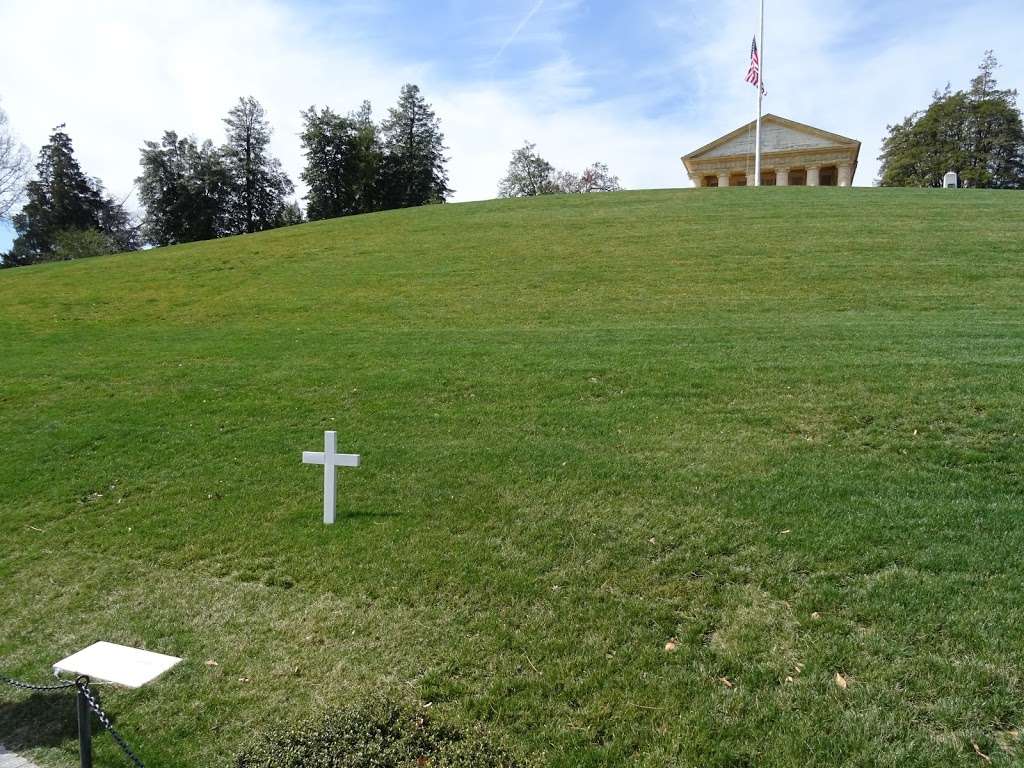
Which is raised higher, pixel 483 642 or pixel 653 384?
pixel 653 384

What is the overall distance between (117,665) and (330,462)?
2893 mm

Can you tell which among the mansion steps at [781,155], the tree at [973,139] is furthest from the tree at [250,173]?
the tree at [973,139]

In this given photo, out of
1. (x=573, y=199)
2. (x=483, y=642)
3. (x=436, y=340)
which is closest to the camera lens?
(x=483, y=642)

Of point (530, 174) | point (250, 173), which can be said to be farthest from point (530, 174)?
point (250, 173)

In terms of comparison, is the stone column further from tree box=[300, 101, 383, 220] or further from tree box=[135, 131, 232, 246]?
tree box=[135, 131, 232, 246]

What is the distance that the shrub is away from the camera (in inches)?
128

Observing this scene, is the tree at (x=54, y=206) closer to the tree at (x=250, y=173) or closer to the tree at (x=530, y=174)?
the tree at (x=250, y=173)

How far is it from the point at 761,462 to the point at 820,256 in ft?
42.7

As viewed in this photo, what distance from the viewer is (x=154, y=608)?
4.90m

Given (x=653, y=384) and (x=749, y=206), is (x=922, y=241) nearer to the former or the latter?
(x=749, y=206)

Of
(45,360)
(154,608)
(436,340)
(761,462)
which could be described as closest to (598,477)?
(761,462)

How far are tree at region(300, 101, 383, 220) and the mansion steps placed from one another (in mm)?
29522

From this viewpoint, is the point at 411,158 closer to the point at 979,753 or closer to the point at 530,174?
the point at 530,174

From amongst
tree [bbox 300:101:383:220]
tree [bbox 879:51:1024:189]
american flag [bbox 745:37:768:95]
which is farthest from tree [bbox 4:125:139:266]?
tree [bbox 879:51:1024:189]
